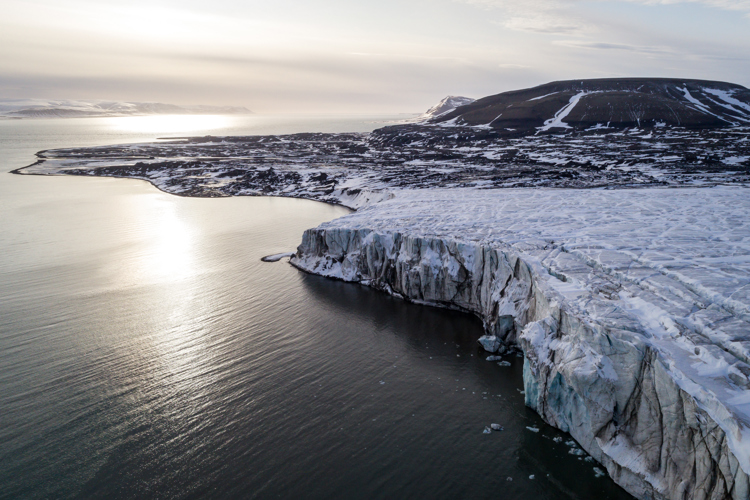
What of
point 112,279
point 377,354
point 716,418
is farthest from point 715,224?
point 112,279

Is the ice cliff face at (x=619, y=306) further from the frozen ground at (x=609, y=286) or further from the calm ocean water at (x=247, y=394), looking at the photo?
the calm ocean water at (x=247, y=394)

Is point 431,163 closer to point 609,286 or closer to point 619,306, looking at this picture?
point 609,286

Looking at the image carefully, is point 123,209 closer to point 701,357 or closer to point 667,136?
point 701,357

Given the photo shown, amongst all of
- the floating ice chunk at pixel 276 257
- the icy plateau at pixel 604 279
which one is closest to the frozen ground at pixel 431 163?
the icy plateau at pixel 604 279

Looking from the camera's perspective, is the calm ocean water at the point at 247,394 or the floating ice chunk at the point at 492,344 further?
the floating ice chunk at the point at 492,344

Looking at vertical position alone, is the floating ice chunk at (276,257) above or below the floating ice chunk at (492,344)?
above

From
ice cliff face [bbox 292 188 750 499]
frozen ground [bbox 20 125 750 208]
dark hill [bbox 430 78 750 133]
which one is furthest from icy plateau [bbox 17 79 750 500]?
dark hill [bbox 430 78 750 133]

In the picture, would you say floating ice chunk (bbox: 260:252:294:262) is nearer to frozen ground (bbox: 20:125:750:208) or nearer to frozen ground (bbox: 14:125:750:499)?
frozen ground (bbox: 14:125:750:499)
